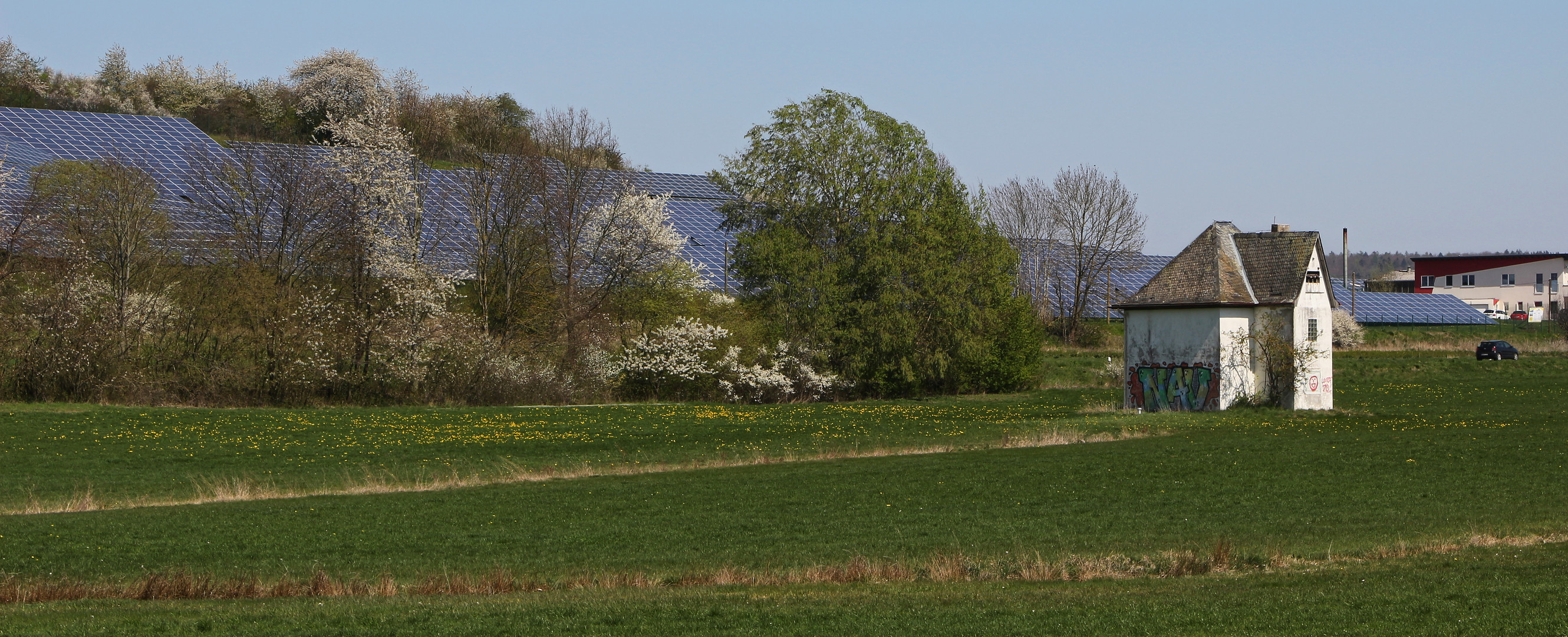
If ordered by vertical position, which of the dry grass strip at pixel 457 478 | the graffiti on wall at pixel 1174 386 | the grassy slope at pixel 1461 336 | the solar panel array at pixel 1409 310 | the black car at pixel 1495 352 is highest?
the solar panel array at pixel 1409 310

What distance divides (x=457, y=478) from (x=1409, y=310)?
10595 cm

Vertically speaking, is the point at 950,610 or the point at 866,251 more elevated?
the point at 866,251

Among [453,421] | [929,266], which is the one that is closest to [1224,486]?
[453,421]

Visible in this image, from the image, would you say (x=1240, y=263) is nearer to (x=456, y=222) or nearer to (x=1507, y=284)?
(x=456, y=222)

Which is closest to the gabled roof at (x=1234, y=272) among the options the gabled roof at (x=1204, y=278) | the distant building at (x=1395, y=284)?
the gabled roof at (x=1204, y=278)

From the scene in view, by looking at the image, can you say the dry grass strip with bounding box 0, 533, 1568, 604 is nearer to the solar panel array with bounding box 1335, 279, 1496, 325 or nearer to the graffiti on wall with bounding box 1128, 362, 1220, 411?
Result: the graffiti on wall with bounding box 1128, 362, 1220, 411

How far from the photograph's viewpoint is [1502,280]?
6245 inches

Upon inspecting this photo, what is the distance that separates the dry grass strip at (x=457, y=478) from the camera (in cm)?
2841

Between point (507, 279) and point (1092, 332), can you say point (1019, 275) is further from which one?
point (507, 279)

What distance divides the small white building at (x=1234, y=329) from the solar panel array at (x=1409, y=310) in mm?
61554

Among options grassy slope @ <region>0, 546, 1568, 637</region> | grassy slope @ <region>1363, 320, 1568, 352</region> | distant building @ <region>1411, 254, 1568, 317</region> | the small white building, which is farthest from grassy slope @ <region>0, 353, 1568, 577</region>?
distant building @ <region>1411, 254, 1568, 317</region>

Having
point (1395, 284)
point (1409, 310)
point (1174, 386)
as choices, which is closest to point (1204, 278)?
point (1174, 386)

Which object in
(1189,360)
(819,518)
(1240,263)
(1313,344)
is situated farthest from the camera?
(1240,263)

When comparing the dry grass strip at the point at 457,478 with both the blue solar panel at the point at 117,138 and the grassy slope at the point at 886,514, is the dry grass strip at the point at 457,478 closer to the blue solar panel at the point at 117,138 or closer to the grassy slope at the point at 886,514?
the grassy slope at the point at 886,514
